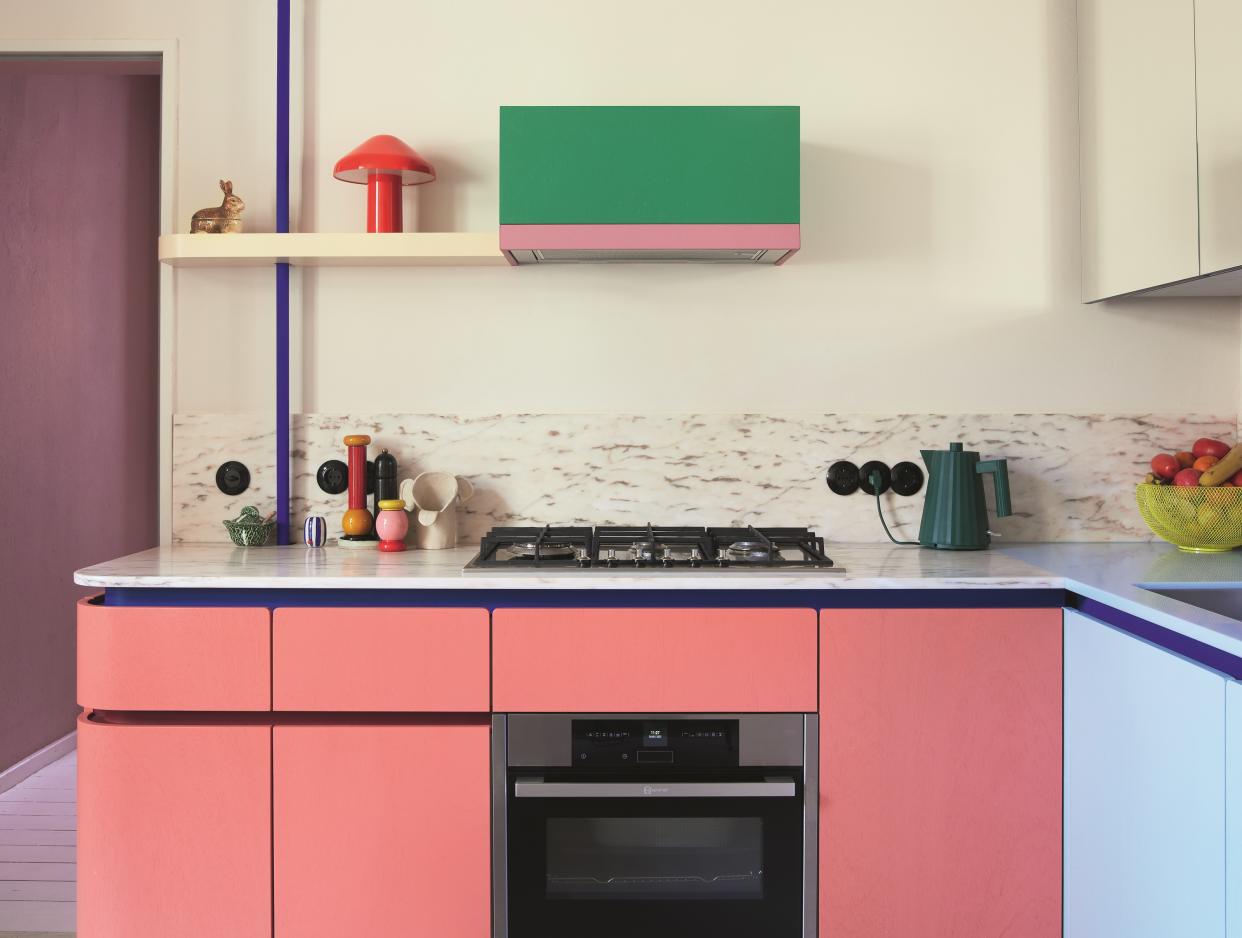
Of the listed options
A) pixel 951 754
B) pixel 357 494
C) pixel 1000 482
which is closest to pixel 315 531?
pixel 357 494

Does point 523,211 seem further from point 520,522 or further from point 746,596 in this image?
point 746,596

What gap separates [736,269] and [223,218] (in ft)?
4.21

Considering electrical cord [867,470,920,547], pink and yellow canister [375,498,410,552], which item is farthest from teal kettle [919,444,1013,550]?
pink and yellow canister [375,498,410,552]

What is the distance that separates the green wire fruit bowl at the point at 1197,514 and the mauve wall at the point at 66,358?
349cm

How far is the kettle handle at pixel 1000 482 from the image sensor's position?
259 centimetres

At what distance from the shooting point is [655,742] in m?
2.14

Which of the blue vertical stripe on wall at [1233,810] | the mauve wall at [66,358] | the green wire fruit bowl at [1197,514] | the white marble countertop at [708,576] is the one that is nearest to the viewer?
the blue vertical stripe on wall at [1233,810]

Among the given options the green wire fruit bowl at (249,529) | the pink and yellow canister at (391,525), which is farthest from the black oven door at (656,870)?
the green wire fruit bowl at (249,529)

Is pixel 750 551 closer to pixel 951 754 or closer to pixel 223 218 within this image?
pixel 951 754

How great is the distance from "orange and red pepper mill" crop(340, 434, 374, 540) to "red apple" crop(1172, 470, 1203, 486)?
1.92m

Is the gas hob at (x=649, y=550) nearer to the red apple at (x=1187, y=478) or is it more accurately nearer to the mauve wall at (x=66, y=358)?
the red apple at (x=1187, y=478)

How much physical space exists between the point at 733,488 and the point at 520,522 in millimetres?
557

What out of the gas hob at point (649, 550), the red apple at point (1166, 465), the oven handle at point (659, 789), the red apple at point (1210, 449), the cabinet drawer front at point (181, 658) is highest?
the red apple at point (1210, 449)

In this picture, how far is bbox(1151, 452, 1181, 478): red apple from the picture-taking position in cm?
257
